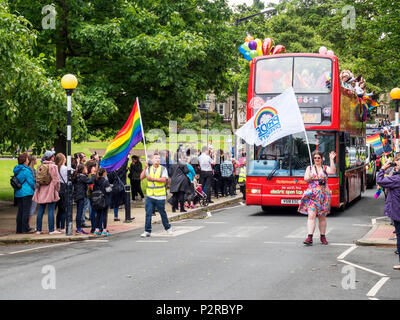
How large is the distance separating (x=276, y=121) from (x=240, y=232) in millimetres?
2678

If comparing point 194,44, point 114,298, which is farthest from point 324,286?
point 194,44

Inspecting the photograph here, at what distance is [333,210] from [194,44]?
732 centimetres

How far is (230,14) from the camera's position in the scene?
85.1ft

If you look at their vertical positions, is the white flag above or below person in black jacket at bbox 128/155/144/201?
above

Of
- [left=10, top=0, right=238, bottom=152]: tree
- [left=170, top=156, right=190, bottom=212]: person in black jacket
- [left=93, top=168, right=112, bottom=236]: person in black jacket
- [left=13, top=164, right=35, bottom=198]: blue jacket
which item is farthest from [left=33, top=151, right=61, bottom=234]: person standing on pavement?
[left=10, top=0, right=238, bottom=152]: tree

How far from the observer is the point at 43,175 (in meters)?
14.1

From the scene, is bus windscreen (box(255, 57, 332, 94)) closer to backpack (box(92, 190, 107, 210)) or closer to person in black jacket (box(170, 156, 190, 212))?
person in black jacket (box(170, 156, 190, 212))

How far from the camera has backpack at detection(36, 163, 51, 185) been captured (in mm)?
14070

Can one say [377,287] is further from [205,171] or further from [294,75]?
[205,171]

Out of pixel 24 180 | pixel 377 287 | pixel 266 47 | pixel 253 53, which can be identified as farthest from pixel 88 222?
pixel 377 287

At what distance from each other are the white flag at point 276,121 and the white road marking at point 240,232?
205 centimetres

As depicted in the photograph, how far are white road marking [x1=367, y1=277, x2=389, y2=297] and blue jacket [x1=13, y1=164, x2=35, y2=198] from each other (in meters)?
8.55
